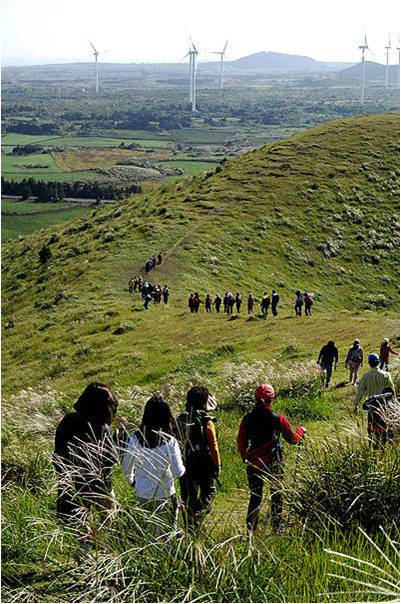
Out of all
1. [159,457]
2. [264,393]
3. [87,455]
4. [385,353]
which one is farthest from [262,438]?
[385,353]

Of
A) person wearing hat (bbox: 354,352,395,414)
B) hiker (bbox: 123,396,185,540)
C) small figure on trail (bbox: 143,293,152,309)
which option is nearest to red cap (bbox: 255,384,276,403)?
hiker (bbox: 123,396,185,540)

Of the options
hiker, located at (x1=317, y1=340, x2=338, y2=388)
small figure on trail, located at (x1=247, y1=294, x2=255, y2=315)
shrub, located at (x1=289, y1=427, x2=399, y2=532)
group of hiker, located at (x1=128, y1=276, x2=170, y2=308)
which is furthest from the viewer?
group of hiker, located at (x1=128, y1=276, x2=170, y2=308)

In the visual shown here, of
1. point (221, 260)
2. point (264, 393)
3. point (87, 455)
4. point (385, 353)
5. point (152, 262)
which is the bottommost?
point (221, 260)

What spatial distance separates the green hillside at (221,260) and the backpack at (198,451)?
16.3m

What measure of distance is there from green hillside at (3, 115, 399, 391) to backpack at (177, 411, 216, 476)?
16.3 m

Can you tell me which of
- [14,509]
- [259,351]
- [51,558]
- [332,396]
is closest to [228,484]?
[14,509]

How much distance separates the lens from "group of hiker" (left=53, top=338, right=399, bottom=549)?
227 inches

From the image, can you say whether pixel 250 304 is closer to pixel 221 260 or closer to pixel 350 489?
pixel 221 260

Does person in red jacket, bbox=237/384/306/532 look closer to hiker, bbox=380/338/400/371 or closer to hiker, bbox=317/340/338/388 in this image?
hiker, bbox=380/338/400/371

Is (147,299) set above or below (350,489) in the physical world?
below

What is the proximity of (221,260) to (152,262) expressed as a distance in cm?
474

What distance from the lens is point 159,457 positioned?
5992 millimetres

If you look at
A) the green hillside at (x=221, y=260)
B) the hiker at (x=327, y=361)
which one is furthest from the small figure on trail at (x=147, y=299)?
the hiker at (x=327, y=361)

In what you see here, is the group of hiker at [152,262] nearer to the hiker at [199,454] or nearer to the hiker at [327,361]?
the hiker at [327,361]
